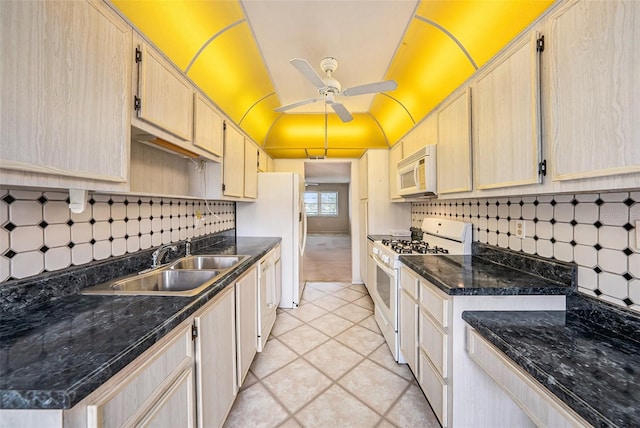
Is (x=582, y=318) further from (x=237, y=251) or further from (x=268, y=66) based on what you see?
(x=268, y=66)

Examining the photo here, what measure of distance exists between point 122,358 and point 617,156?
1640 millimetres

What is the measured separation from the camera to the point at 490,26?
146 centimetres

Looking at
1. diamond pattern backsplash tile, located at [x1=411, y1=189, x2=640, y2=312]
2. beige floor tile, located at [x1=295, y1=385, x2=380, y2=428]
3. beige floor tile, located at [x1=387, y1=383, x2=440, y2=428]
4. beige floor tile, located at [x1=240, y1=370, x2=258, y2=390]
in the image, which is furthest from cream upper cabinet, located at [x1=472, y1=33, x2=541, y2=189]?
beige floor tile, located at [x1=240, y1=370, x2=258, y2=390]

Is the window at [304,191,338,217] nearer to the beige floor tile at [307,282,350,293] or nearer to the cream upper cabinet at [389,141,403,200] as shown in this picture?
the beige floor tile at [307,282,350,293]

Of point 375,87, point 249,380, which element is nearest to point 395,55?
point 375,87

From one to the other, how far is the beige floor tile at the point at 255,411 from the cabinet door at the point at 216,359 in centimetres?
15

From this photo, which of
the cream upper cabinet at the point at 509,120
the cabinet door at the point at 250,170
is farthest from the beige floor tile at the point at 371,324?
the cabinet door at the point at 250,170

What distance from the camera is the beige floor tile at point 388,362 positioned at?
194cm

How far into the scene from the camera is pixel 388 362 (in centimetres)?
207

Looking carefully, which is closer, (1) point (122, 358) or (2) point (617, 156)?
(1) point (122, 358)

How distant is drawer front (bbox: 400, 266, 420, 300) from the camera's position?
1708mm

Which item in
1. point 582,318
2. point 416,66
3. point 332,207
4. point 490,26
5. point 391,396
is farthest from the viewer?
point 332,207

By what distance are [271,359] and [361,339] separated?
881mm

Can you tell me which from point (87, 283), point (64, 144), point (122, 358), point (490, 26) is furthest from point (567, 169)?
point (87, 283)
